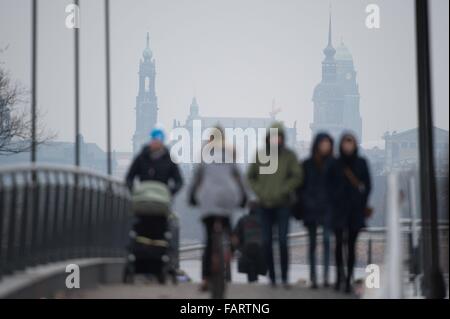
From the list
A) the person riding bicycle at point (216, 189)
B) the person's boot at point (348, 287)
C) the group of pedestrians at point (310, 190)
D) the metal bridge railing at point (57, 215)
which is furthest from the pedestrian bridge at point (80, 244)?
the person riding bicycle at point (216, 189)

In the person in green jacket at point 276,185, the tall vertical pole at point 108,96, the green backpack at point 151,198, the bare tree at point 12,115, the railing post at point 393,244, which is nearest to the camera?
the railing post at point 393,244

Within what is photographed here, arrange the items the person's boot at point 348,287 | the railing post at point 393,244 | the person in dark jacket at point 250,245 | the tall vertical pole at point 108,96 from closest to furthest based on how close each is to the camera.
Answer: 1. the railing post at point 393,244
2. the person's boot at point 348,287
3. the person in dark jacket at point 250,245
4. the tall vertical pole at point 108,96

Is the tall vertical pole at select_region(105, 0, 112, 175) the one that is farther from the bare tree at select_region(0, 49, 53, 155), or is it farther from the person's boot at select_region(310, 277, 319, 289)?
the bare tree at select_region(0, 49, 53, 155)

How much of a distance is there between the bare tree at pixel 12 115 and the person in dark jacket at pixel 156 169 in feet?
122

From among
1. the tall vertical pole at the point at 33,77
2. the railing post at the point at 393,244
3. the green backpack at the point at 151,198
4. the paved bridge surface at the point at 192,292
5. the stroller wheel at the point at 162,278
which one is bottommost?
the paved bridge surface at the point at 192,292

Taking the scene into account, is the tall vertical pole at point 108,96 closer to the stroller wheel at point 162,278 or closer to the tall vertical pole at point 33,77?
the tall vertical pole at point 33,77

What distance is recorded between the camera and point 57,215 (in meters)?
12.5

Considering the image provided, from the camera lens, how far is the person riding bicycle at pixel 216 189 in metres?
10.3

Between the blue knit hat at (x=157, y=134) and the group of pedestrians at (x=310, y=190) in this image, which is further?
the group of pedestrians at (x=310, y=190)

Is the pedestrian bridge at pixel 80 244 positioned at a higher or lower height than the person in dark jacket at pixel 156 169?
lower

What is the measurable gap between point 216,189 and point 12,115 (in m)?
41.5

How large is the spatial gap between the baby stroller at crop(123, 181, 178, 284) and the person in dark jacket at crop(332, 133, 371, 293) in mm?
1565

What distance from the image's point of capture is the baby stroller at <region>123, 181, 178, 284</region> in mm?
11492
